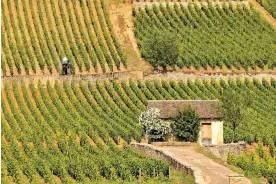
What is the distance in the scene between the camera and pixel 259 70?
3100 inches

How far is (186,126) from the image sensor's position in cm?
5325

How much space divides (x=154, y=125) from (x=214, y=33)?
103ft

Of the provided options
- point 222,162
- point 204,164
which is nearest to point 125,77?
point 222,162

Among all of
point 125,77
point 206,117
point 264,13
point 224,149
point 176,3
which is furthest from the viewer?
point 264,13

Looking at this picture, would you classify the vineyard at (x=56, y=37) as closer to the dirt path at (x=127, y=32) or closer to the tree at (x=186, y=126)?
the dirt path at (x=127, y=32)

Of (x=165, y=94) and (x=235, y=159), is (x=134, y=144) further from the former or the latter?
(x=165, y=94)

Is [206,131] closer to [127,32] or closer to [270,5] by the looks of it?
[127,32]

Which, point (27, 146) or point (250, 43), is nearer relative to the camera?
point (27, 146)

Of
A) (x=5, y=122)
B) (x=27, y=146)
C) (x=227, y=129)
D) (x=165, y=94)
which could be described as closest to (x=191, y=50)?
(x=165, y=94)

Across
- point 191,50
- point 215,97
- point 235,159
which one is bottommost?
point 235,159

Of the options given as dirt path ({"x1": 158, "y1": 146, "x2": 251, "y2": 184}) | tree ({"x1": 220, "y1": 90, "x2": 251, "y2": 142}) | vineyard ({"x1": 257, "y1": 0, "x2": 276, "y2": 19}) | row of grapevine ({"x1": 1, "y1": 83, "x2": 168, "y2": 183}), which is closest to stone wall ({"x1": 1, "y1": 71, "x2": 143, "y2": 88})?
row of grapevine ({"x1": 1, "y1": 83, "x2": 168, "y2": 183})

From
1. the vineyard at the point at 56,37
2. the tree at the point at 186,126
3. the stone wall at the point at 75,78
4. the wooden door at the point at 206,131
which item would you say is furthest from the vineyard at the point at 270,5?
the tree at the point at 186,126

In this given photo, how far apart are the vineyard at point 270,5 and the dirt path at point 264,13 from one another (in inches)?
12.6

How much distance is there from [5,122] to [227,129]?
46.0ft
